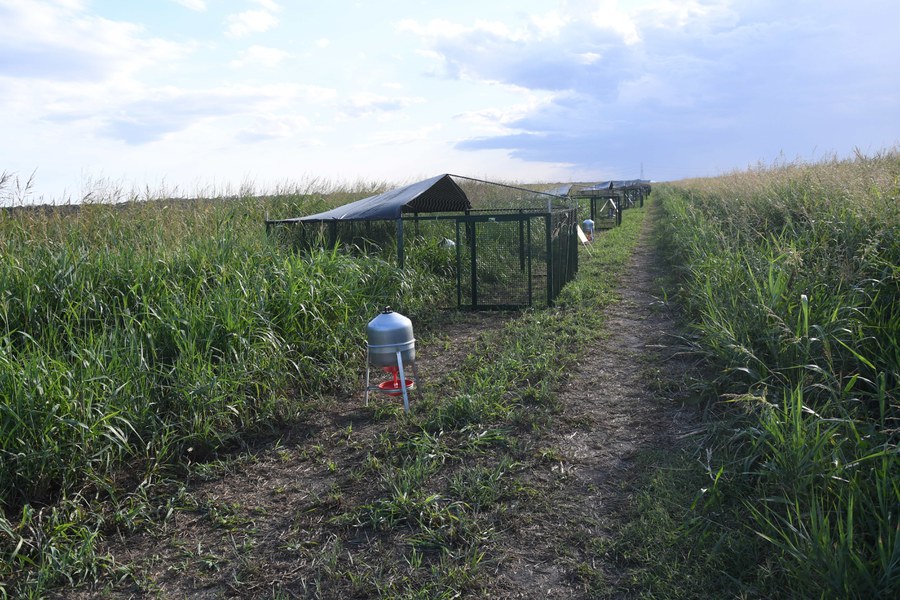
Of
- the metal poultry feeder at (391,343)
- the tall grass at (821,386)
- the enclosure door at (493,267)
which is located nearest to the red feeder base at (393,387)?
the metal poultry feeder at (391,343)

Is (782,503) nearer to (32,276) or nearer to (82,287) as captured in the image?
(82,287)

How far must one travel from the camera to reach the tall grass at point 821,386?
269cm

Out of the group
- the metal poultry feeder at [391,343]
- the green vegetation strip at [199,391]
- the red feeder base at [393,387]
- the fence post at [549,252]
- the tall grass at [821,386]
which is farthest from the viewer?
the fence post at [549,252]

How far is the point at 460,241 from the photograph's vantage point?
9922 mm

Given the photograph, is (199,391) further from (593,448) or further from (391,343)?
(593,448)

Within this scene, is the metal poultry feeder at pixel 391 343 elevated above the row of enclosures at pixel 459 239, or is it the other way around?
the row of enclosures at pixel 459 239

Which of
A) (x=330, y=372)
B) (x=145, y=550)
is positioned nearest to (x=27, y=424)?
(x=145, y=550)

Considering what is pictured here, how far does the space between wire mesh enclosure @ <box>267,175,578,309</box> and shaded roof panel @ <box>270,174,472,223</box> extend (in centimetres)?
2

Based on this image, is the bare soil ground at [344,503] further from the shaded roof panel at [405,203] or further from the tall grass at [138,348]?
the shaded roof panel at [405,203]

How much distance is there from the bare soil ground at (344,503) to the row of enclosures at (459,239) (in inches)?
127

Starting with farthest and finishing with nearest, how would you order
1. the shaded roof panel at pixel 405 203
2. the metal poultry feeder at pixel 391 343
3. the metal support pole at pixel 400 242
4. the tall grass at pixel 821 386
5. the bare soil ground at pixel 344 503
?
the metal support pole at pixel 400 242 → the shaded roof panel at pixel 405 203 → the metal poultry feeder at pixel 391 343 → the bare soil ground at pixel 344 503 → the tall grass at pixel 821 386

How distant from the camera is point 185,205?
1036 centimetres

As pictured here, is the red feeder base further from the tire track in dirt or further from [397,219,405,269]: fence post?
[397,219,405,269]: fence post

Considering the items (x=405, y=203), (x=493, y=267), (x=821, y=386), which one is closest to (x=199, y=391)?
(x=821, y=386)
